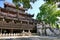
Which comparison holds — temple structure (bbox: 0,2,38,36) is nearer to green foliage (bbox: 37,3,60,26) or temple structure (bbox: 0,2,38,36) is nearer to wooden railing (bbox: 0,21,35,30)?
wooden railing (bbox: 0,21,35,30)

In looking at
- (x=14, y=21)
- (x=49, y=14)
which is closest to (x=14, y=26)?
(x=14, y=21)

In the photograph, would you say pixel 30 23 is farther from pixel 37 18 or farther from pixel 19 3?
pixel 19 3

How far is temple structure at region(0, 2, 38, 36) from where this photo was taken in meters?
34.1

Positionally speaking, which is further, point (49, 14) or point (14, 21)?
point (49, 14)

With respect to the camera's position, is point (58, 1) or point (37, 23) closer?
point (58, 1)

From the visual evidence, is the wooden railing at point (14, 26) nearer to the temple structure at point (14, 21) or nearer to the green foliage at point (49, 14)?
the temple structure at point (14, 21)

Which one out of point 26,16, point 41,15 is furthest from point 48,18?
point 26,16

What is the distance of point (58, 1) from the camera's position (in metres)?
5.36

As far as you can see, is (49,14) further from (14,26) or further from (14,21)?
(14,26)

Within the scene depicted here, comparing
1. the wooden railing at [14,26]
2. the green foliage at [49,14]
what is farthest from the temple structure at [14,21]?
the green foliage at [49,14]

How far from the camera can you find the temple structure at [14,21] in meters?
34.1

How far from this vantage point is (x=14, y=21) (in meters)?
39.0

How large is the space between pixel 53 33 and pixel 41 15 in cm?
583

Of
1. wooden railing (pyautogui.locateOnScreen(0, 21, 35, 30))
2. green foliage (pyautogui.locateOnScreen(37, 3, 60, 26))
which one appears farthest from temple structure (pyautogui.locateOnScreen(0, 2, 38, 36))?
green foliage (pyautogui.locateOnScreen(37, 3, 60, 26))
